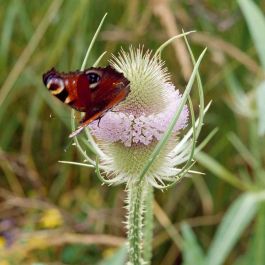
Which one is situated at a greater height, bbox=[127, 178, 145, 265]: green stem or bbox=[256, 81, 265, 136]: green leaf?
bbox=[256, 81, 265, 136]: green leaf

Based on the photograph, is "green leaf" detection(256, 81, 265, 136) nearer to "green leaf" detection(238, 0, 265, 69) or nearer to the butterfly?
"green leaf" detection(238, 0, 265, 69)

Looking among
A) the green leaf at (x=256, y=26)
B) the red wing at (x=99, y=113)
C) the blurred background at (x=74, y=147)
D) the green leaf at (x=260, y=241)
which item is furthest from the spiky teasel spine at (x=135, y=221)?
the blurred background at (x=74, y=147)

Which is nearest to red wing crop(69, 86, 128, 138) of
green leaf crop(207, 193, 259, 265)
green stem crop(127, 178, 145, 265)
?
green stem crop(127, 178, 145, 265)

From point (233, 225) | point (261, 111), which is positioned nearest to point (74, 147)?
point (233, 225)

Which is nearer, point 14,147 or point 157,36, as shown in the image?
point 157,36

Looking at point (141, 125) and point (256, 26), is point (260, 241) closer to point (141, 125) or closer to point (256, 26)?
point (256, 26)

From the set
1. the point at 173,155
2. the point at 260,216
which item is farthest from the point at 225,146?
the point at 173,155

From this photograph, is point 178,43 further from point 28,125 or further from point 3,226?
point 3,226

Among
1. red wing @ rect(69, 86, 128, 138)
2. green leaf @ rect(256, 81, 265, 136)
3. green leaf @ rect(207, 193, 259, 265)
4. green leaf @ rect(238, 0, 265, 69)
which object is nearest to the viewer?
red wing @ rect(69, 86, 128, 138)
